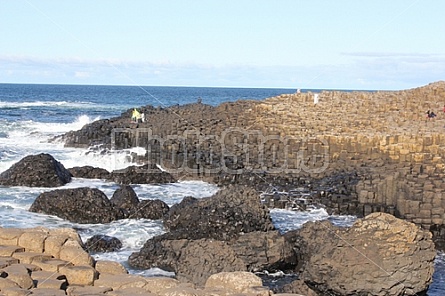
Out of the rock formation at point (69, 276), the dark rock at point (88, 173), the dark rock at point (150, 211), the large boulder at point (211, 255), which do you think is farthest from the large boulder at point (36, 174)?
the rock formation at point (69, 276)

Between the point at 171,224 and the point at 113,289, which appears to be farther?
the point at 171,224

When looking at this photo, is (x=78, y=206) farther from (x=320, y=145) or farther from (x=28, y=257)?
(x=320, y=145)

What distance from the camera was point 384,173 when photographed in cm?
1777

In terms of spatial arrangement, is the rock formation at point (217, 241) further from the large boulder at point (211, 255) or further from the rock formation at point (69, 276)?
the rock formation at point (69, 276)

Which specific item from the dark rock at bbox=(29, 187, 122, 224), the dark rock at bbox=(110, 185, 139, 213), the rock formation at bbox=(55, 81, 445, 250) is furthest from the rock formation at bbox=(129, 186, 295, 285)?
the rock formation at bbox=(55, 81, 445, 250)

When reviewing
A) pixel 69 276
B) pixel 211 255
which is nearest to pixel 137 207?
pixel 211 255

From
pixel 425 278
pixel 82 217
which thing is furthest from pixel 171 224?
pixel 425 278

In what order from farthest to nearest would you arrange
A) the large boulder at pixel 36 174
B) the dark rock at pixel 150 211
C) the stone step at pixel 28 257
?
the large boulder at pixel 36 174
the dark rock at pixel 150 211
the stone step at pixel 28 257

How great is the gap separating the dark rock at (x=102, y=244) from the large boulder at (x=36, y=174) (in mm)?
6039

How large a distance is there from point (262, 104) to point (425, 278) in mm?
22291

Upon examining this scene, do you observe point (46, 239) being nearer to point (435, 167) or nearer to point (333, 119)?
point (435, 167)

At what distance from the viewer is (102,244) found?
12539 millimetres

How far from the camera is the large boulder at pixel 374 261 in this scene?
1005 cm

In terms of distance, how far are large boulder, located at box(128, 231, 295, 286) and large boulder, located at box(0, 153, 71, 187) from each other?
7.06 m
